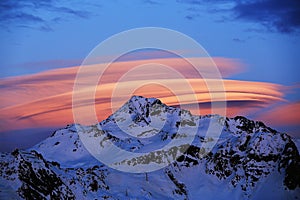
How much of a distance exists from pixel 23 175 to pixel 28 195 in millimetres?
10352

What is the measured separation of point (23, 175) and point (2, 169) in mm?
8900

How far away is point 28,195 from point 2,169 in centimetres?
1655

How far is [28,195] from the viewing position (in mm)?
190875

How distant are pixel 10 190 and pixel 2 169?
46.6 feet

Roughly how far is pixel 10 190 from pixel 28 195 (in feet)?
27.1

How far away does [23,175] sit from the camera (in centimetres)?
19750

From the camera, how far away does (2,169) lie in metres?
196
